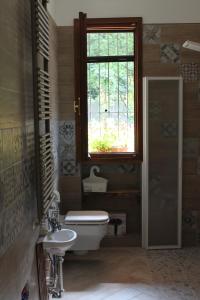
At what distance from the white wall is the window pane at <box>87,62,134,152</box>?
1.69 ft

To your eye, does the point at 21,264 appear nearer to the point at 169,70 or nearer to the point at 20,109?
the point at 20,109

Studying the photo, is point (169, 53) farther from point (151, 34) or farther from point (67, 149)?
point (67, 149)

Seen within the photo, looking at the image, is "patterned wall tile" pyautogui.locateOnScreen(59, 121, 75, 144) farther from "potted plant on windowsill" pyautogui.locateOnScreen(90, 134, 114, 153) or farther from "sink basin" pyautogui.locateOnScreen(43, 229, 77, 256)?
"sink basin" pyautogui.locateOnScreen(43, 229, 77, 256)

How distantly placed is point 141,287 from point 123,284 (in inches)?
6.3

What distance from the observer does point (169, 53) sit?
4.14m

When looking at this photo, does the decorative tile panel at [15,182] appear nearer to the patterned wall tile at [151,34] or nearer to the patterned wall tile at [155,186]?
the patterned wall tile at [155,186]

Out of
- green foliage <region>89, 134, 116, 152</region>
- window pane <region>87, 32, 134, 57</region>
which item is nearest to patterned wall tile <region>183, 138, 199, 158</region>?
green foliage <region>89, 134, 116, 152</region>

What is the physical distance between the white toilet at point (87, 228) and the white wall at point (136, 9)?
Result: 78.5 inches

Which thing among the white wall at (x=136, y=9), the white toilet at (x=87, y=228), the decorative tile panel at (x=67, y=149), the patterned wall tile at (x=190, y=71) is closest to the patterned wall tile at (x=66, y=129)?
the decorative tile panel at (x=67, y=149)

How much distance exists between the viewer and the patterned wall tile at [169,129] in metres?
4.17

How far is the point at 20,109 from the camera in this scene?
6.21 ft

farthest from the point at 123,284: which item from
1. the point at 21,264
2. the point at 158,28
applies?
the point at 158,28

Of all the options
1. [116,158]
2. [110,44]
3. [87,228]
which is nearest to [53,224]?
[87,228]

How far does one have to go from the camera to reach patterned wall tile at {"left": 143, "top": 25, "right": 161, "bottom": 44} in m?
4.11
